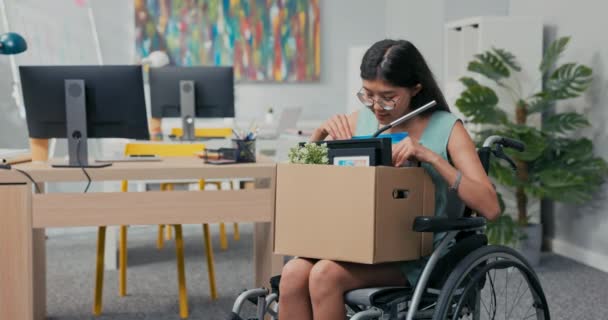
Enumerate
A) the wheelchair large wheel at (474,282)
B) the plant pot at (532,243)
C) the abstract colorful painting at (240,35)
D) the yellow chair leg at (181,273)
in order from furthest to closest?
the abstract colorful painting at (240,35) → the plant pot at (532,243) → the yellow chair leg at (181,273) → the wheelchair large wheel at (474,282)

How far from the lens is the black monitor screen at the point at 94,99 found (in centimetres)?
297

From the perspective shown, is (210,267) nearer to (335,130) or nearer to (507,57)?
(335,130)

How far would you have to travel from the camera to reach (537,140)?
4336mm

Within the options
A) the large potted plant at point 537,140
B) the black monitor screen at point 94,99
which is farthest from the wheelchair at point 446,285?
the large potted plant at point 537,140

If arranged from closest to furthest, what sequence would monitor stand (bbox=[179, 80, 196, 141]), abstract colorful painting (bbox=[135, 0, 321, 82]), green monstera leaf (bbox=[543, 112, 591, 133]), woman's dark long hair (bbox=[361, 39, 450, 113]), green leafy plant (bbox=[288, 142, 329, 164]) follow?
green leafy plant (bbox=[288, 142, 329, 164]) → woman's dark long hair (bbox=[361, 39, 450, 113]) → monitor stand (bbox=[179, 80, 196, 141]) → green monstera leaf (bbox=[543, 112, 591, 133]) → abstract colorful painting (bbox=[135, 0, 321, 82])

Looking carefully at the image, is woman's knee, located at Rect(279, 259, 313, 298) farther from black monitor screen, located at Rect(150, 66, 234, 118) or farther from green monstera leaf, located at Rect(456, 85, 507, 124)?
green monstera leaf, located at Rect(456, 85, 507, 124)

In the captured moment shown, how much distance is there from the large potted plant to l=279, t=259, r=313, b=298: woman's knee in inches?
100

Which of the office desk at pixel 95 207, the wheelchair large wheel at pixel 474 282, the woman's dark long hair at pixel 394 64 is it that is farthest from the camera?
the office desk at pixel 95 207

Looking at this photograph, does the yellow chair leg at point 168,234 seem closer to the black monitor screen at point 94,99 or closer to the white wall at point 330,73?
the white wall at point 330,73

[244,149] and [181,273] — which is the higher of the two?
[244,149]

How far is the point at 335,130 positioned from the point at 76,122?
1.15 m

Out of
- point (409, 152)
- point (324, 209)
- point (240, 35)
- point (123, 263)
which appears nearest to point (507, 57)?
point (123, 263)

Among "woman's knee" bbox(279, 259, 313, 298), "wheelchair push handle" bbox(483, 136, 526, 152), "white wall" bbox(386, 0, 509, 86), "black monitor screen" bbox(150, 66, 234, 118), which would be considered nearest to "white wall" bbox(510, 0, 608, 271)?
"white wall" bbox(386, 0, 509, 86)

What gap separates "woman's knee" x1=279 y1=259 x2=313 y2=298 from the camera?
1968mm
